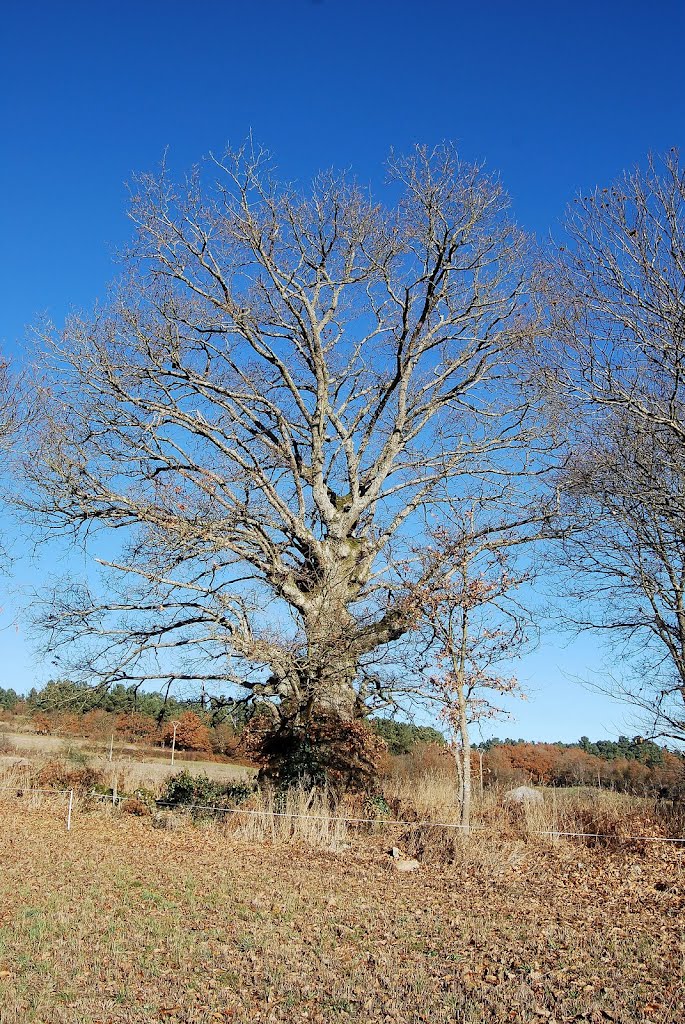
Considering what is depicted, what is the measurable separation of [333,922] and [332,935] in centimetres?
46

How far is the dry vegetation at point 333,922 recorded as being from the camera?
6.41 meters

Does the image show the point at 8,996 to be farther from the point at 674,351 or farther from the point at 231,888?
the point at 674,351

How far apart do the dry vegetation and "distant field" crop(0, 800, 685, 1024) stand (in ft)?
0.08

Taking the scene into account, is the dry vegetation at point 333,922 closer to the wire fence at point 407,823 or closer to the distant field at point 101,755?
the wire fence at point 407,823

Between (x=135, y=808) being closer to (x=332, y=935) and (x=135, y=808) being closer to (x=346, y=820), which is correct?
(x=346, y=820)

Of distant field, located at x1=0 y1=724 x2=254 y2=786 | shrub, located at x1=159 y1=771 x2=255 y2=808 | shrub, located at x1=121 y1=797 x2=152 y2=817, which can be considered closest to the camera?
shrub, located at x1=121 y1=797 x2=152 y2=817

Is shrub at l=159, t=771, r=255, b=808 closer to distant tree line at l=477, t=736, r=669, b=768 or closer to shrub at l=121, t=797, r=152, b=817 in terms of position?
shrub at l=121, t=797, r=152, b=817

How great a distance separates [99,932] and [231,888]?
2167 millimetres

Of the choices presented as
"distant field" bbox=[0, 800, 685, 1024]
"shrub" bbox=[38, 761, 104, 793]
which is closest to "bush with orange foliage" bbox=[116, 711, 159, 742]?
"shrub" bbox=[38, 761, 104, 793]

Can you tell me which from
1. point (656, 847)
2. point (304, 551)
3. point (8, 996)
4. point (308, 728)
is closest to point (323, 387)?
point (304, 551)

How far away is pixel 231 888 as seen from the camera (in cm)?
986

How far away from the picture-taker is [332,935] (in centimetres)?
816

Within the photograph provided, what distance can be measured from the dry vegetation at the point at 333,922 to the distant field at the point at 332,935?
24 mm

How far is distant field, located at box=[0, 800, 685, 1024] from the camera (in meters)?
6.35
